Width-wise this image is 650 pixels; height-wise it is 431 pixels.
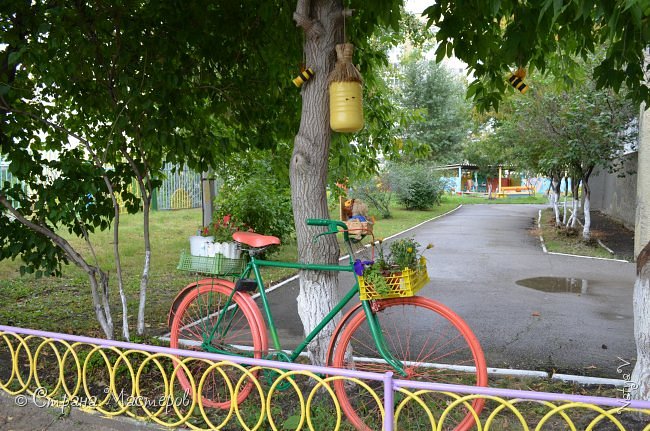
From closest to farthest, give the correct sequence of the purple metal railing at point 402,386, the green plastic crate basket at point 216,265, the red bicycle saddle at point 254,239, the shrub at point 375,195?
the purple metal railing at point 402,386, the red bicycle saddle at point 254,239, the green plastic crate basket at point 216,265, the shrub at point 375,195

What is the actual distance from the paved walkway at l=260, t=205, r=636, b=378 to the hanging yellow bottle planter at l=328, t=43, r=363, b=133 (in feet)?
8.64

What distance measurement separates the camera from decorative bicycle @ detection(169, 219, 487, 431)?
3.27m

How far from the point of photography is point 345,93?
3.71m

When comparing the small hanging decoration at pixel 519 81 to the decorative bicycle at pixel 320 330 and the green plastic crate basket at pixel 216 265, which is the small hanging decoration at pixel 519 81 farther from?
the green plastic crate basket at pixel 216 265

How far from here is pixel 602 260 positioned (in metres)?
11.7

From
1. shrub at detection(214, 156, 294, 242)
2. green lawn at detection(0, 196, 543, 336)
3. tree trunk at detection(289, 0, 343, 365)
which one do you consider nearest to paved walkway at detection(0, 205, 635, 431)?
tree trunk at detection(289, 0, 343, 365)

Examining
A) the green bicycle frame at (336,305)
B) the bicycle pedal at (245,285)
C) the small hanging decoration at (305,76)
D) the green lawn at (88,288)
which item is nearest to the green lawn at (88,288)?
the green lawn at (88,288)

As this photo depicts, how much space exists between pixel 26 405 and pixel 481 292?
647cm

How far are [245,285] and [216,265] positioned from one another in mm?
245

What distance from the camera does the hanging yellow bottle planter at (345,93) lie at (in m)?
3.71

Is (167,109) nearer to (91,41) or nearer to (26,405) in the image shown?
(91,41)

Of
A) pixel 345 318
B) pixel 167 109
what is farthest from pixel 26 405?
pixel 167 109

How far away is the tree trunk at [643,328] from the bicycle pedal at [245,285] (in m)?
2.51

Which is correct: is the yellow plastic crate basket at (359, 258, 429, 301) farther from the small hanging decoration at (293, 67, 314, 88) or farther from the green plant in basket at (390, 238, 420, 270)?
the small hanging decoration at (293, 67, 314, 88)
